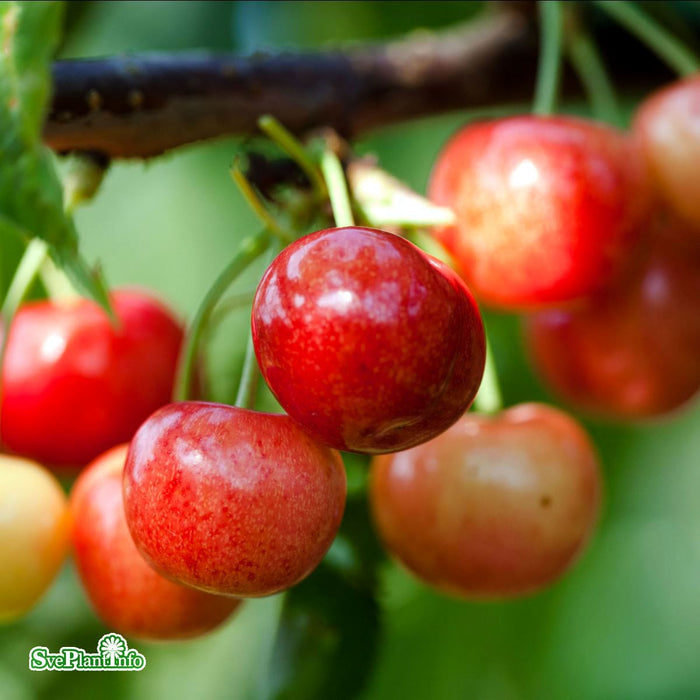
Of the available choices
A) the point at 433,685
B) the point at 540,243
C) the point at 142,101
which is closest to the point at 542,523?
the point at 540,243

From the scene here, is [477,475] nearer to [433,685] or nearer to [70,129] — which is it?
[70,129]

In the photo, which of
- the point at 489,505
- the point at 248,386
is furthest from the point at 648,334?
the point at 248,386

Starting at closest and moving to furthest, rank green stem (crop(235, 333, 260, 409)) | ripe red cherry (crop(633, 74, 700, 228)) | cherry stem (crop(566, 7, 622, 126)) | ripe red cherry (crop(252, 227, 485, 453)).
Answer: ripe red cherry (crop(252, 227, 485, 453))
green stem (crop(235, 333, 260, 409))
ripe red cherry (crop(633, 74, 700, 228))
cherry stem (crop(566, 7, 622, 126))

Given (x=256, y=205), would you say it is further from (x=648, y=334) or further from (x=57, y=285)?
(x=648, y=334)

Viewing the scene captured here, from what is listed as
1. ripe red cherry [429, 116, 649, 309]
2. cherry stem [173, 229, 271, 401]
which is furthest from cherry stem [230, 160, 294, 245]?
ripe red cherry [429, 116, 649, 309]

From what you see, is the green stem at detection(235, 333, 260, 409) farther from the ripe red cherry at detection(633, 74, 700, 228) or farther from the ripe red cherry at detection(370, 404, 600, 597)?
the ripe red cherry at detection(633, 74, 700, 228)

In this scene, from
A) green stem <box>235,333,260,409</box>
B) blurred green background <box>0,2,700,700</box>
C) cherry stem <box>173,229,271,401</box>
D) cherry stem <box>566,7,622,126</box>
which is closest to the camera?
green stem <box>235,333,260,409</box>

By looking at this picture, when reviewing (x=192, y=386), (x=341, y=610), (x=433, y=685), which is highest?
(x=192, y=386)
